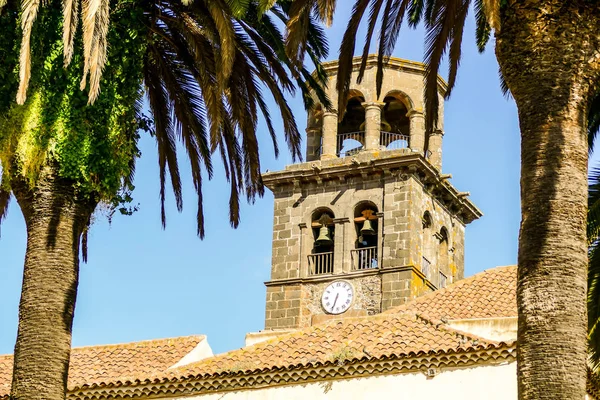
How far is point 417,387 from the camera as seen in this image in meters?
21.6

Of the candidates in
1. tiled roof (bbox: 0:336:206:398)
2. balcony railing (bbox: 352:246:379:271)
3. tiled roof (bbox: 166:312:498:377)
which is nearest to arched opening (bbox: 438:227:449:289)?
balcony railing (bbox: 352:246:379:271)

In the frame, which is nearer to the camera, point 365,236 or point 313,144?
point 365,236

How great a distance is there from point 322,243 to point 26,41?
28.5 metres

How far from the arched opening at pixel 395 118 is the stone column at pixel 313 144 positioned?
82.3 inches

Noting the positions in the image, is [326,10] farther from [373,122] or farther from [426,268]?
[426,268]

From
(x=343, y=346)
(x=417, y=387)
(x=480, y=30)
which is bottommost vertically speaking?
(x=417, y=387)

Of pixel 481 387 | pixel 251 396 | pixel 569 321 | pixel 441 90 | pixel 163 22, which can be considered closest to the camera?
pixel 569 321

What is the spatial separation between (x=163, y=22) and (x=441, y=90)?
2393 cm

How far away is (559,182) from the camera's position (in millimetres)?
12703

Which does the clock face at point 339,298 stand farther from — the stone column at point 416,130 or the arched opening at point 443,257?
the stone column at point 416,130

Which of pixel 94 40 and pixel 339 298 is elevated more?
pixel 339 298

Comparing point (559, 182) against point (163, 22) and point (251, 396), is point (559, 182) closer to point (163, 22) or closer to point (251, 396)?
point (163, 22)

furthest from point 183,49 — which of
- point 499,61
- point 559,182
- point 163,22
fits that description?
point 559,182

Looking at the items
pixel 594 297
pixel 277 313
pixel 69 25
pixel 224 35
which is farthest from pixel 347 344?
pixel 277 313
